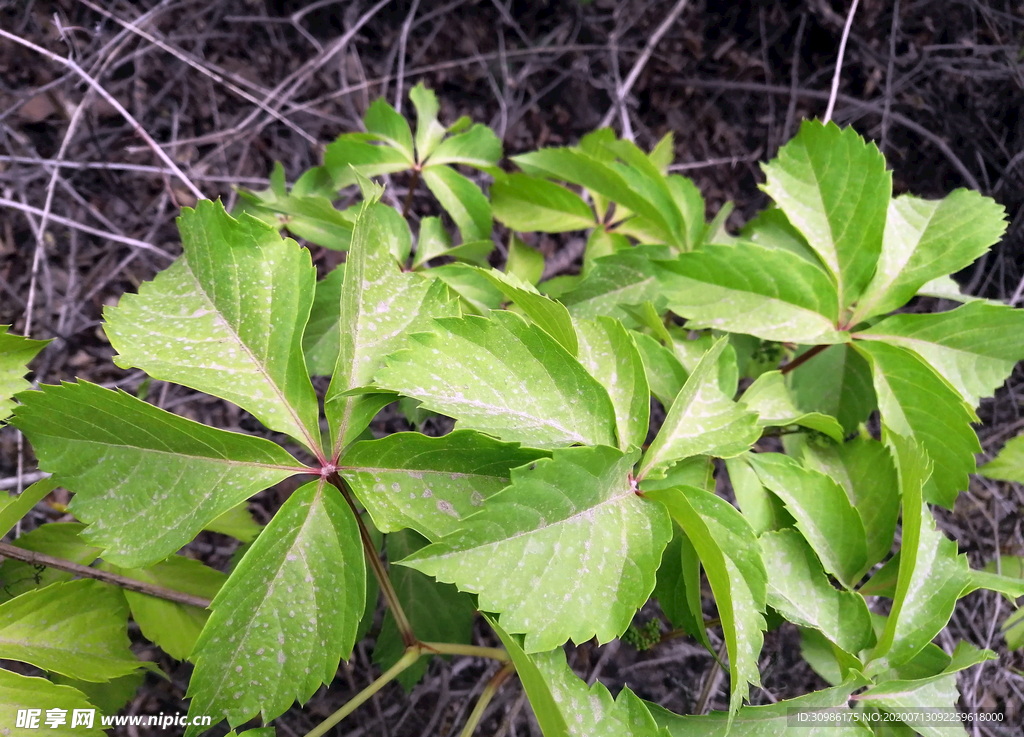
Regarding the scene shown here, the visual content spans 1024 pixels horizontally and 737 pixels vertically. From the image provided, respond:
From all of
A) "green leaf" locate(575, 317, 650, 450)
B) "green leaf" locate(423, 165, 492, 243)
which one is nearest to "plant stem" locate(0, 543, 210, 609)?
"green leaf" locate(575, 317, 650, 450)

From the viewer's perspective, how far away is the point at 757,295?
1.22m

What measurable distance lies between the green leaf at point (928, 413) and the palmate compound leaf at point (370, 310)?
34.8 inches

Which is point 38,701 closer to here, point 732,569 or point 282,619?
point 282,619

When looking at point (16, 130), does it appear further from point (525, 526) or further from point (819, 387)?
point (819, 387)

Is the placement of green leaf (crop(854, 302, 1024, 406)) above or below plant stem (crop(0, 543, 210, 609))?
above

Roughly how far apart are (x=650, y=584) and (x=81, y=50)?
7.56 feet

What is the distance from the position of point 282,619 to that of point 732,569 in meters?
0.68

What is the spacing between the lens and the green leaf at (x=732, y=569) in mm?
818

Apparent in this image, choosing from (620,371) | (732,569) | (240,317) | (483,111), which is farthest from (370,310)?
(483,111)

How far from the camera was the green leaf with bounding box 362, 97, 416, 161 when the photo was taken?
156 centimetres

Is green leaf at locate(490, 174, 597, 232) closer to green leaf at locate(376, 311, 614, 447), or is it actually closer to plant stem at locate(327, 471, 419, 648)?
green leaf at locate(376, 311, 614, 447)

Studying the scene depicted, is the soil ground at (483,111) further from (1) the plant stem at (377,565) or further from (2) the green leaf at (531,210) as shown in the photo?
(1) the plant stem at (377,565)

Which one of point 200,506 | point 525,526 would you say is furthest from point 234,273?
point 525,526

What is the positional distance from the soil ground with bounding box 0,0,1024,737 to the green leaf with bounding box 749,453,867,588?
58 cm
